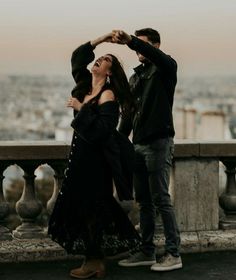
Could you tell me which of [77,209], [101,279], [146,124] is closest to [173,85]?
[146,124]

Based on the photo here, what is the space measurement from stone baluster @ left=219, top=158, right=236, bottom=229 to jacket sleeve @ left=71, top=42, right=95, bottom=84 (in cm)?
170

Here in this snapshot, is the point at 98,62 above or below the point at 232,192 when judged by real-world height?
above

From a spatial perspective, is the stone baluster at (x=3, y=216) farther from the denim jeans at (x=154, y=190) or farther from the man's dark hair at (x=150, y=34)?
the man's dark hair at (x=150, y=34)

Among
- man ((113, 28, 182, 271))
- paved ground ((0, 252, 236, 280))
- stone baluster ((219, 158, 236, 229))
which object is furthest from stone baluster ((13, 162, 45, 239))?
stone baluster ((219, 158, 236, 229))

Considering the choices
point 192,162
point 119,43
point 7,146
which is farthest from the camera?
point 192,162

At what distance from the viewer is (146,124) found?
563 cm

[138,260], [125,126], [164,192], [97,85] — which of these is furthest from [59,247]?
[97,85]

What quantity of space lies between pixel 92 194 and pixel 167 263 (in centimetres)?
84

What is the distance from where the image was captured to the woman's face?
5477 mm

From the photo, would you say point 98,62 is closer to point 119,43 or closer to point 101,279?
point 119,43

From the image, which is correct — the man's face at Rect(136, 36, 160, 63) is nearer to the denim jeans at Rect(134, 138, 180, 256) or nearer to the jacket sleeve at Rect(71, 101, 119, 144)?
the jacket sleeve at Rect(71, 101, 119, 144)

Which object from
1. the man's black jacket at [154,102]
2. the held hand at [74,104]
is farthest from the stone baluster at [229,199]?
the held hand at [74,104]

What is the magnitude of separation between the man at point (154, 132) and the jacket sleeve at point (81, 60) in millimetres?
330

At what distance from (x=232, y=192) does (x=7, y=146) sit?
2.06 metres
